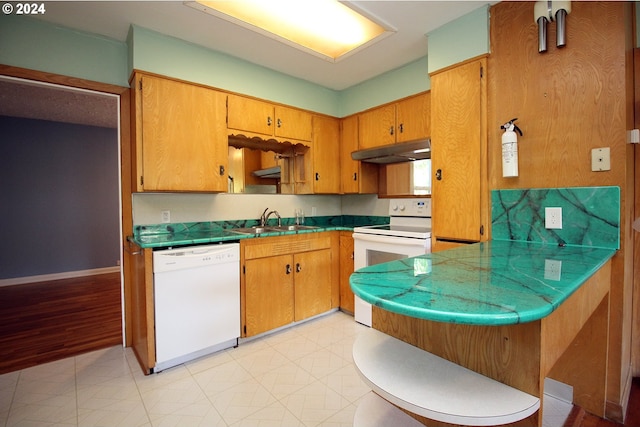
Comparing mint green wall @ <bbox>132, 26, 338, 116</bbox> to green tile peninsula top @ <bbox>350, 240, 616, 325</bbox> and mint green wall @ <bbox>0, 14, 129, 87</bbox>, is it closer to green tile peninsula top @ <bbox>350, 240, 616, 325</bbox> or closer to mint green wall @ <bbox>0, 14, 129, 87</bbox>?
mint green wall @ <bbox>0, 14, 129, 87</bbox>

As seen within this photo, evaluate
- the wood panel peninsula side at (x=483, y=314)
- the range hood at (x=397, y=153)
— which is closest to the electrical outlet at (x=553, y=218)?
the wood panel peninsula side at (x=483, y=314)

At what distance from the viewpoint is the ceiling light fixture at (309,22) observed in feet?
6.76

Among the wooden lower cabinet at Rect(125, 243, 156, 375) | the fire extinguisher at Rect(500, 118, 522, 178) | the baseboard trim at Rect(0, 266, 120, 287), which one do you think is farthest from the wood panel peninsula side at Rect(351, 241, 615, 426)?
the baseboard trim at Rect(0, 266, 120, 287)

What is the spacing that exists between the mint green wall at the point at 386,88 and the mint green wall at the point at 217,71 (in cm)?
28

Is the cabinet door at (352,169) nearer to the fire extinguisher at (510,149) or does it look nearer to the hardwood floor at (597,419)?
the fire extinguisher at (510,149)

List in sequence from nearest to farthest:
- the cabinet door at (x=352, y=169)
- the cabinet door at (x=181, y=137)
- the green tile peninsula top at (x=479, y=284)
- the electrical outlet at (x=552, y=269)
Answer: the green tile peninsula top at (x=479, y=284) < the electrical outlet at (x=552, y=269) < the cabinet door at (x=181, y=137) < the cabinet door at (x=352, y=169)

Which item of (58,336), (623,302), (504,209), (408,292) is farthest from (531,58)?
(58,336)

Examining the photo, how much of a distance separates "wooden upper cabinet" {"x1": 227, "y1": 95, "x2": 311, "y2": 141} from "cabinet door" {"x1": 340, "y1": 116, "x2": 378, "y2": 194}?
1.53 feet

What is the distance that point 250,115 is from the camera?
277 cm

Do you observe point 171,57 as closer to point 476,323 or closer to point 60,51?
point 60,51

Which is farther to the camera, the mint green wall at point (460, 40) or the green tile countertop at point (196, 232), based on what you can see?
the green tile countertop at point (196, 232)

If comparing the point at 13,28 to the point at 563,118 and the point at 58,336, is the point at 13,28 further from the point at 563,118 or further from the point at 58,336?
the point at 563,118

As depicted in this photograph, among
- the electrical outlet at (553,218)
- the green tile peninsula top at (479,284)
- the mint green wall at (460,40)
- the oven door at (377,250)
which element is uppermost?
the mint green wall at (460,40)

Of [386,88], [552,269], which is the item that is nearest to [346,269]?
[386,88]
